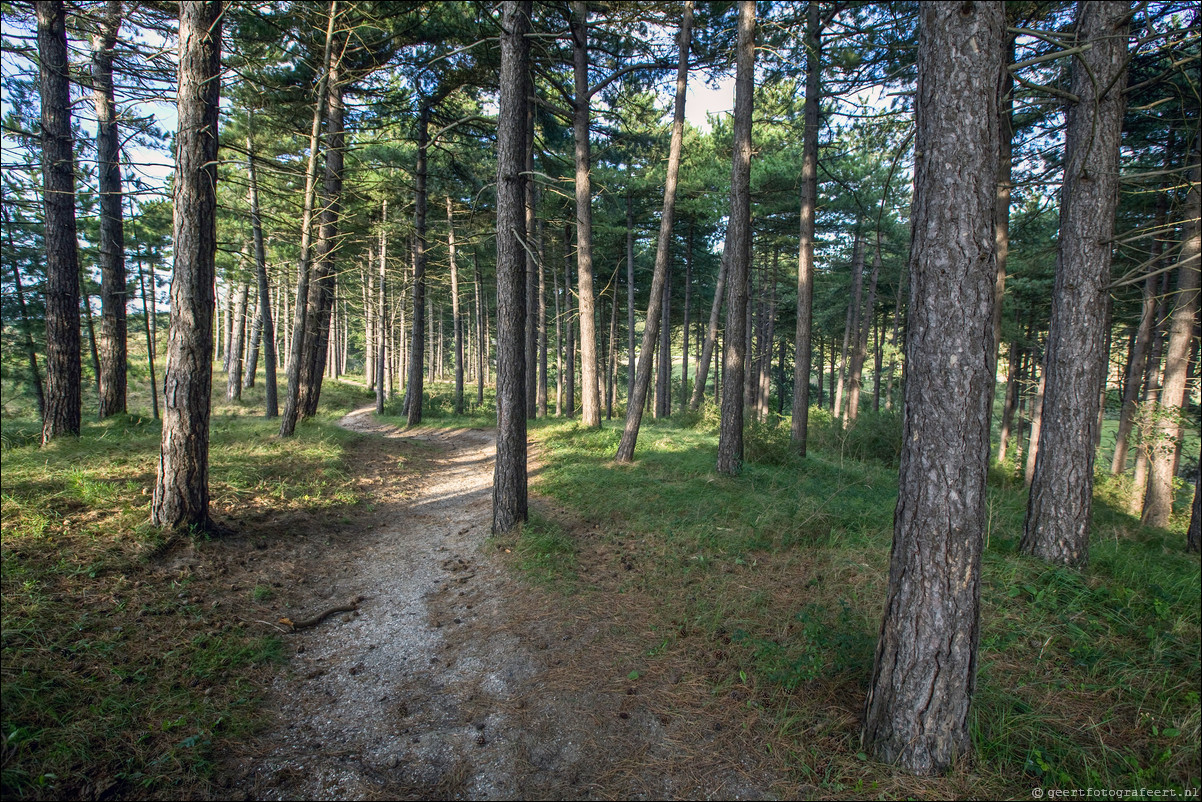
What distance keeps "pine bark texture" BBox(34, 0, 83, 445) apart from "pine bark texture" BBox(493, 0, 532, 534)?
8.06 metres

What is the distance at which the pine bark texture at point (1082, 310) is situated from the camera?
5188 mm

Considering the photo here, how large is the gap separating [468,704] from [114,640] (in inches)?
108

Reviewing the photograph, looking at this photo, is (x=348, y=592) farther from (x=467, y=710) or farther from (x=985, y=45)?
(x=985, y=45)

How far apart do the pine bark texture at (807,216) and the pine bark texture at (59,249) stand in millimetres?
13848

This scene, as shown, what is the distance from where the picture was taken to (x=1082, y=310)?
17.2 ft

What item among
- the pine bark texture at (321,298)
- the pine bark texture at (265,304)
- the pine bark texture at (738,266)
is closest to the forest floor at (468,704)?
the pine bark texture at (738,266)

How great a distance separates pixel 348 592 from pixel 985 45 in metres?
6.86

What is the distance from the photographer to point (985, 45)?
265cm

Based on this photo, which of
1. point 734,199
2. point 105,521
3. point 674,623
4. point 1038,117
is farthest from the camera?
point 1038,117

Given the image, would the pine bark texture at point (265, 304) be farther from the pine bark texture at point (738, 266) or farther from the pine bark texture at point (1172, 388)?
the pine bark texture at point (1172, 388)

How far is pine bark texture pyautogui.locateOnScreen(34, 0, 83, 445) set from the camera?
8.01 m

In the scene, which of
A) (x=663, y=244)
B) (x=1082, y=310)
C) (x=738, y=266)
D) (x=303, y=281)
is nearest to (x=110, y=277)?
(x=303, y=281)

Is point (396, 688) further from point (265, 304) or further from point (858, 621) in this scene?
point (265, 304)

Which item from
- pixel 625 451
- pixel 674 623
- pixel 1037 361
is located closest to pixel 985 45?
pixel 674 623
